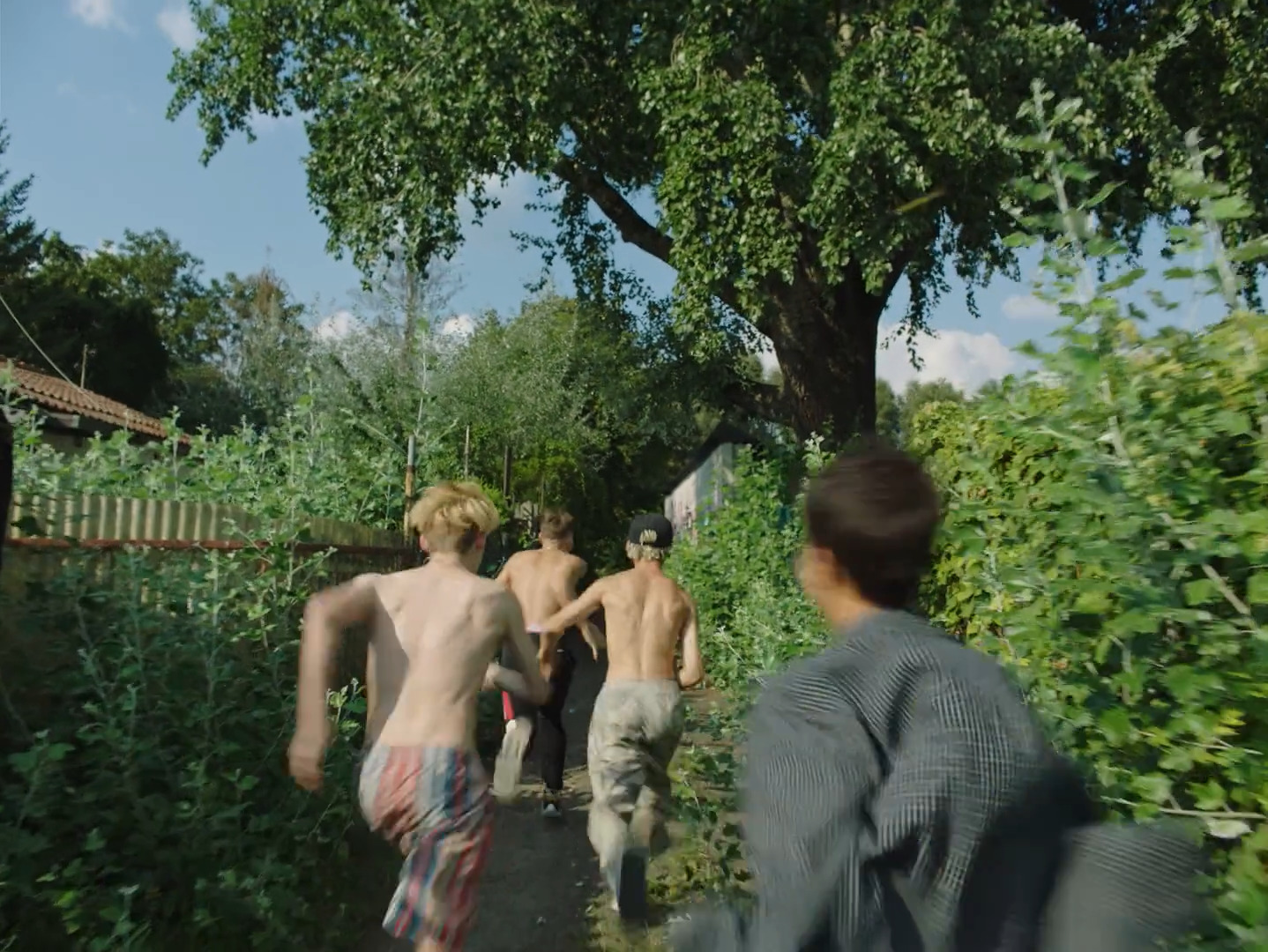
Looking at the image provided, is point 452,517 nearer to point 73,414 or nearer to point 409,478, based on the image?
point 409,478

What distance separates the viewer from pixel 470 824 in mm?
3631

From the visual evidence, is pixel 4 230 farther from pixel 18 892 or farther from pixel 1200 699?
pixel 1200 699

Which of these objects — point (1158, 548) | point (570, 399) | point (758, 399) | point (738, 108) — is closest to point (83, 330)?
point (570, 399)

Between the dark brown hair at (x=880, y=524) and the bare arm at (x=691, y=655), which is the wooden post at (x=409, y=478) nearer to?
the bare arm at (x=691, y=655)

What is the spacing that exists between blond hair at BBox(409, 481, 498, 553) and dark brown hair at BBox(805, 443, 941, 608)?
7.19 ft

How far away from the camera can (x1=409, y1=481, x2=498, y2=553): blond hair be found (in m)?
3.94

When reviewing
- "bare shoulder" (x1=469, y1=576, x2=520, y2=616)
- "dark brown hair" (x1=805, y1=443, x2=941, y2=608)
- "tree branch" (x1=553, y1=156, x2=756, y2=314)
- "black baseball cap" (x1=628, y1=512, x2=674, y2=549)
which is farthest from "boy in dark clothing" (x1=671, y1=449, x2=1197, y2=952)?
"tree branch" (x1=553, y1=156, x2=756, y2=314)

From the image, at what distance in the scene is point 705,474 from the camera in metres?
29.9

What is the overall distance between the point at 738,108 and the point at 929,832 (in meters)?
9.72

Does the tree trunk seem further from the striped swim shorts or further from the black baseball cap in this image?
the striped swim shorts

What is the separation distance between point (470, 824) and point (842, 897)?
2.26 m

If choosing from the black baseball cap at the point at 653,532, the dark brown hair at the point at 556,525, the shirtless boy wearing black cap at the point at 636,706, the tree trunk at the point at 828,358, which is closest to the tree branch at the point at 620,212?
the tree trunk at the point at 828,358

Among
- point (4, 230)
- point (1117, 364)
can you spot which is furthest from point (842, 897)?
point (4, 230)

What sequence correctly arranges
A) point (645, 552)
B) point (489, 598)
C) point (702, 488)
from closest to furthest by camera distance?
point (489, 598)
point (645, 552)
point (702, 488)
